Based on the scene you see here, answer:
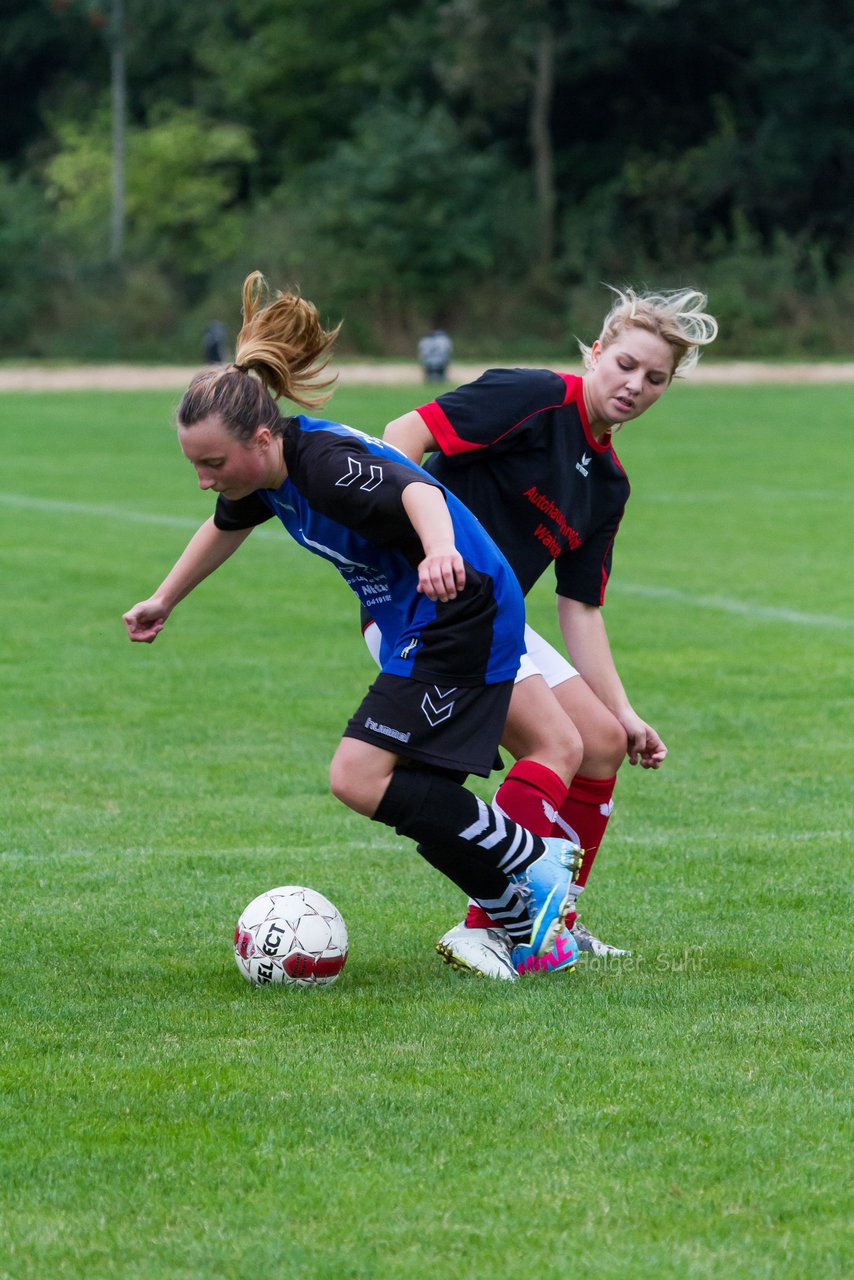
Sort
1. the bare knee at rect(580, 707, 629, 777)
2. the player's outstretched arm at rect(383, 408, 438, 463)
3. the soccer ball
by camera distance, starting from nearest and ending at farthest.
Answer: the soccer ball < the player's outstretched arm at rect(383, 408, 438, 463) < the bare knee at rect(580, 707, 629, 777)

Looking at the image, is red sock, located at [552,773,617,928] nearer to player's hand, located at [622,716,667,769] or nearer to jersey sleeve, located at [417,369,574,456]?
player's hand, located at [622,716,667,769]

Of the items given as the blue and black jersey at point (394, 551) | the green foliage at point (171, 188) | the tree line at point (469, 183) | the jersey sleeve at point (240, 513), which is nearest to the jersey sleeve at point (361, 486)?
the blue and black jersey at point (394, 551)

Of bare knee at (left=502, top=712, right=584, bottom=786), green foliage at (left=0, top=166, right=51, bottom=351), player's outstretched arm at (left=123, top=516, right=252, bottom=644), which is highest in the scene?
player's outstretched arm at (left=123, top=516, right=252, bottom=644)

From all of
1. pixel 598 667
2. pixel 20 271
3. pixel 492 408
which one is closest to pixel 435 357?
pixel 20 271

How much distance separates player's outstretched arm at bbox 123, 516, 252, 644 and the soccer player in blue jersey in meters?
0.16

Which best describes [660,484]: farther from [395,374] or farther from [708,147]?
[708,147]

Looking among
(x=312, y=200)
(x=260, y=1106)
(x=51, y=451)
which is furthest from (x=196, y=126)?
(x=260, y=1106)

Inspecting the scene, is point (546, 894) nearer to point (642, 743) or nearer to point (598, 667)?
point (642, 743)

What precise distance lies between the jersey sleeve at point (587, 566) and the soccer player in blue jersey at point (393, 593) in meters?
0.57

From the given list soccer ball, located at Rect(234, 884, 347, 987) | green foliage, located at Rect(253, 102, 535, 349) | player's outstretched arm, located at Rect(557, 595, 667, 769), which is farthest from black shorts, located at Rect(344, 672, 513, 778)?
green foliage, located at Rect(253, 102, 535, 349)

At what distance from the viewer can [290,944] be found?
4418 mm

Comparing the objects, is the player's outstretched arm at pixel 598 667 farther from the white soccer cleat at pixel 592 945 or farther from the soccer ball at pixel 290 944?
the soccer ball at pixel 290 944

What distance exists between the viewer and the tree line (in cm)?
5072

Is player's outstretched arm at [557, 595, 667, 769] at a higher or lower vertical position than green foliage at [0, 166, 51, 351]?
higher
